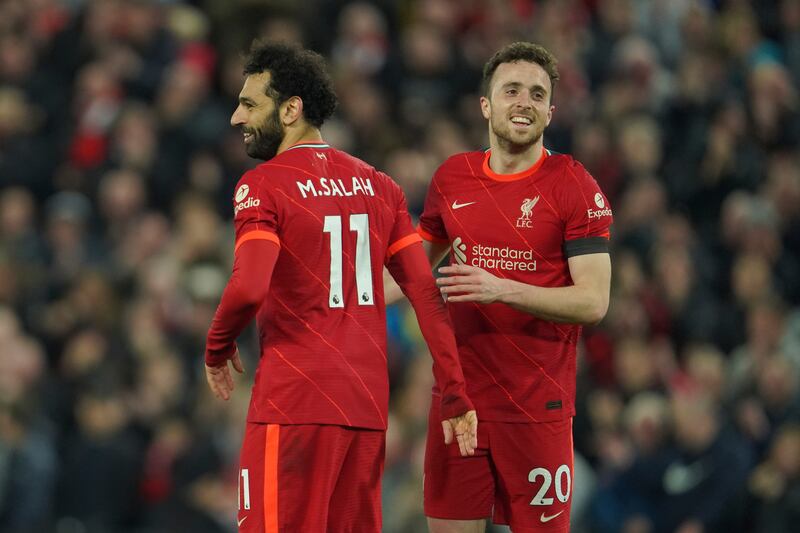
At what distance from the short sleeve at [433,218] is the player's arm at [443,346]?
55 centimetres

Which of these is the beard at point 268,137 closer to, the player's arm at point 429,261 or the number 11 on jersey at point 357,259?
the number 11 on jersey at point 357,259

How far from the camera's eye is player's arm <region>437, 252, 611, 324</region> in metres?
5.99

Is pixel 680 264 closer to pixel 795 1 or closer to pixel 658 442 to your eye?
pixel 658 442

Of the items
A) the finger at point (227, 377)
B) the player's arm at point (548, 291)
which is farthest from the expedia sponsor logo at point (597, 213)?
the finger at point (227, 377)

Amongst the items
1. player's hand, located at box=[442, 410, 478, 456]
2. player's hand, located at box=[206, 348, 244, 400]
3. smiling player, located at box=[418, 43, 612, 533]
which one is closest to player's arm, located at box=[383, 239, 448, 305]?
smiling player, located at box=[418, 43, 612, 533]

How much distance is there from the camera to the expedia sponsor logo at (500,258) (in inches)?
248

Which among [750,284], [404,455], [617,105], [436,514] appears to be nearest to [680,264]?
[750,284]

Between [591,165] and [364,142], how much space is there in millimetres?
1973

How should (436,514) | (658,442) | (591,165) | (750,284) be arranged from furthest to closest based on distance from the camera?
(591,165), (750,284), (658,442), (436,514)

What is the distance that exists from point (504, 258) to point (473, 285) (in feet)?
1.26

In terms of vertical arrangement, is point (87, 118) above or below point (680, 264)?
above

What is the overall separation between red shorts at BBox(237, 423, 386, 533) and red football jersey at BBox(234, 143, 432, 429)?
0.19 ft

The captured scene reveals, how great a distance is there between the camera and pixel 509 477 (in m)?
6.30

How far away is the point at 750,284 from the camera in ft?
37.7
